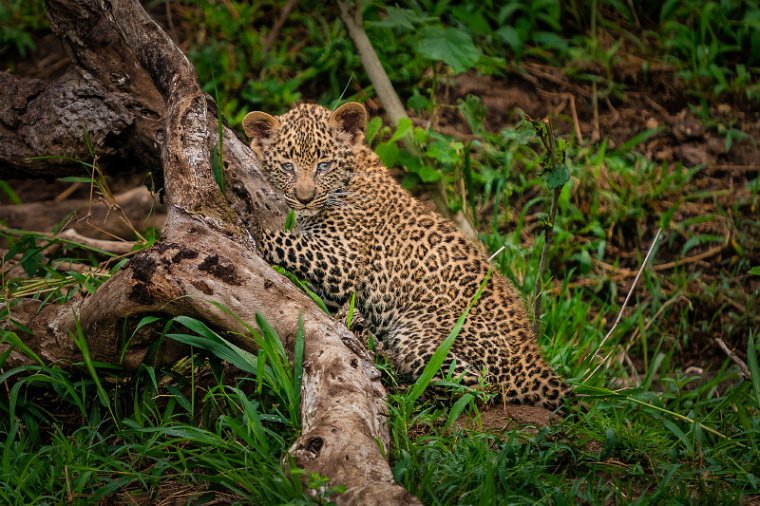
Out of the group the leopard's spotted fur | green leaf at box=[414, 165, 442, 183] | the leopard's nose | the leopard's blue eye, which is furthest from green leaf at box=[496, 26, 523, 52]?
the leopard's nose

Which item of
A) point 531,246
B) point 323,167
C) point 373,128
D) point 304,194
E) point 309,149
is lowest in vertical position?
point 531,246

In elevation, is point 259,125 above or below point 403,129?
above

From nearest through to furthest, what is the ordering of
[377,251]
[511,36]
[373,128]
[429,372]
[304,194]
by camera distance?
1. [429,372]
2. [304,194]
3. [377,251]
4. [373,128]
5. [511,36]

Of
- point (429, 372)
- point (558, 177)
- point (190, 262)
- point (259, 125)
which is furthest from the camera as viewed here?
point (259, 125)

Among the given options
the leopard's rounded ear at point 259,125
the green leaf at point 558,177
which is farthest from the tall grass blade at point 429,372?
the leopard's rounded ear at point 259,125

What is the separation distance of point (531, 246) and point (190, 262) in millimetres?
4278

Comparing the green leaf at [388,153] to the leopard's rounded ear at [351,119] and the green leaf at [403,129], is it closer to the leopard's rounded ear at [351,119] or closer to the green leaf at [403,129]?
the green leaf at [403,129]

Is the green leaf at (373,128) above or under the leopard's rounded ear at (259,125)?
under

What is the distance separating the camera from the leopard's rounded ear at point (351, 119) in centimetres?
684

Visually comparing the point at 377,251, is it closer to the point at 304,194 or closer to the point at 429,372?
Answer: the point at 304,194

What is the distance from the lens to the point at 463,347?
6.40m

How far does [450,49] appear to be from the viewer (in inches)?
319

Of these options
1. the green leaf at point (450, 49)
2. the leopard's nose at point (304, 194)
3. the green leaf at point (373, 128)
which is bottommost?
the green leaf at point (373, 128)

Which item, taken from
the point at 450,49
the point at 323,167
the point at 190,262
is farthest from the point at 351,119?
the point at 190,262
